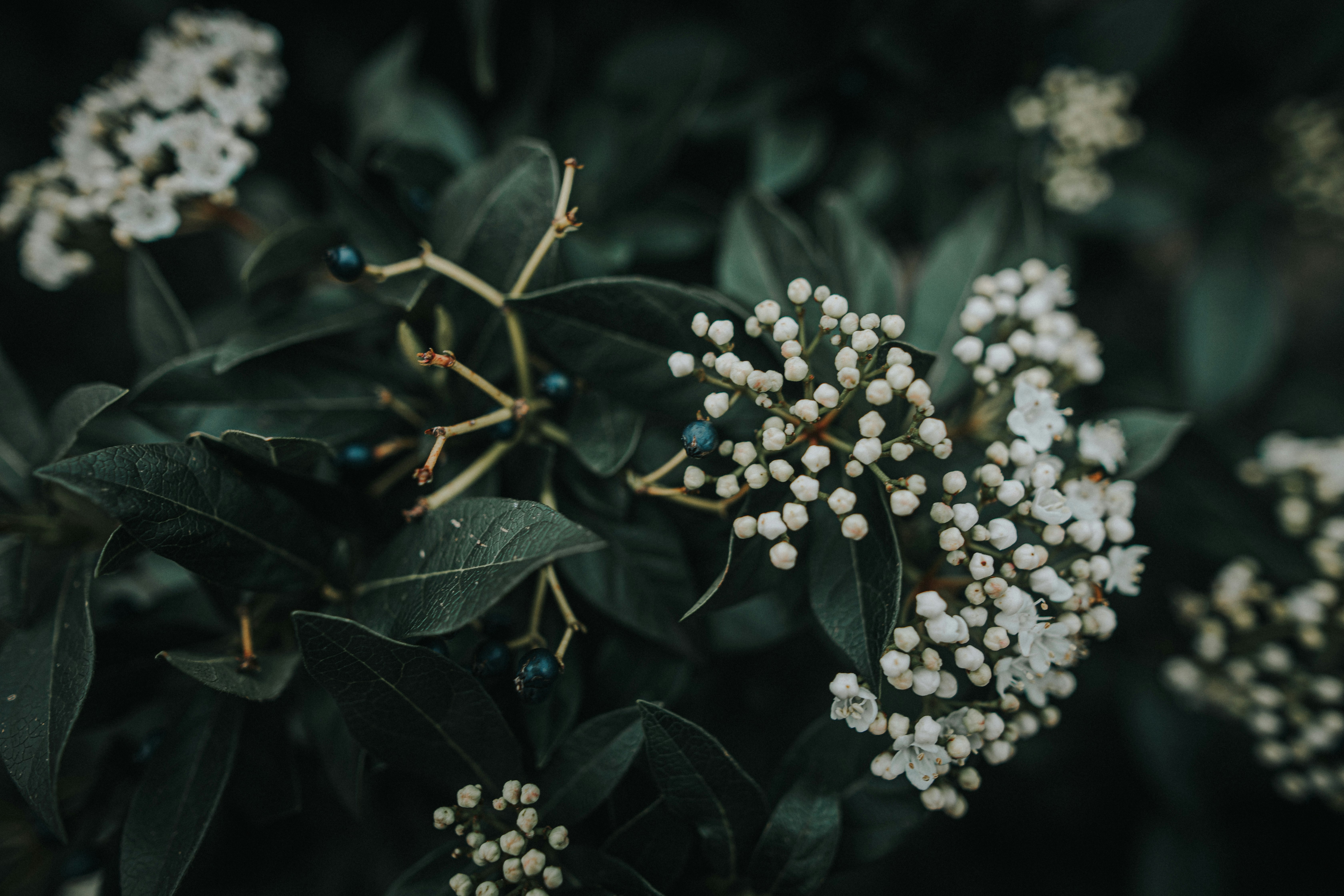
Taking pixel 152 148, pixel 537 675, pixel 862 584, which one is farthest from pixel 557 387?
pixel 152 148

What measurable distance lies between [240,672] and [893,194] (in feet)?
6.24

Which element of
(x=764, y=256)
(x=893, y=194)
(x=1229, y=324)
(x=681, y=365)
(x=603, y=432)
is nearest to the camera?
(x=681, y=365)

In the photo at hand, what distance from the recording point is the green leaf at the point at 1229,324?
2.07m

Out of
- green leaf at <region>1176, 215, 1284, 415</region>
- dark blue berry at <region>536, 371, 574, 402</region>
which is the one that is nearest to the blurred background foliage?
green leaf at <region>1176, 215, 1284, 415</region>

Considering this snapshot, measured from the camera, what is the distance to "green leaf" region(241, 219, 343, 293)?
1.33 metres

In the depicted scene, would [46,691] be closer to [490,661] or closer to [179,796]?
[179,796]

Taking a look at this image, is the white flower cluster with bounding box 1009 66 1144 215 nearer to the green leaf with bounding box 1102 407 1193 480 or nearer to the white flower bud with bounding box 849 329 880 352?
the green leaf with bounding box 1102 407 1193 480

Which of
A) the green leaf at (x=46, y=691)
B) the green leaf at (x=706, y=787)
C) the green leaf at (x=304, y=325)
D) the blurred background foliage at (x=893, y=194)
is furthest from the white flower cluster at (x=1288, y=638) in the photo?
the green leaf at (x=46, y=691)

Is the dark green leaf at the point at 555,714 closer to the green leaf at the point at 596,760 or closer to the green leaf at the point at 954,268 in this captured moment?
the green leaf at the point at 596,760

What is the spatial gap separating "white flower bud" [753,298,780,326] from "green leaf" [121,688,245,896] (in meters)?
1.08

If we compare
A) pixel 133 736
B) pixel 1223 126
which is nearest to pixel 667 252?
pixel 133 736

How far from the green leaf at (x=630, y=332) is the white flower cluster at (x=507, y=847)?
0.65m

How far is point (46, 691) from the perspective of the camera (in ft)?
3.59

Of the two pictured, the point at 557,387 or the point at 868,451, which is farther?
the point at 557,387
